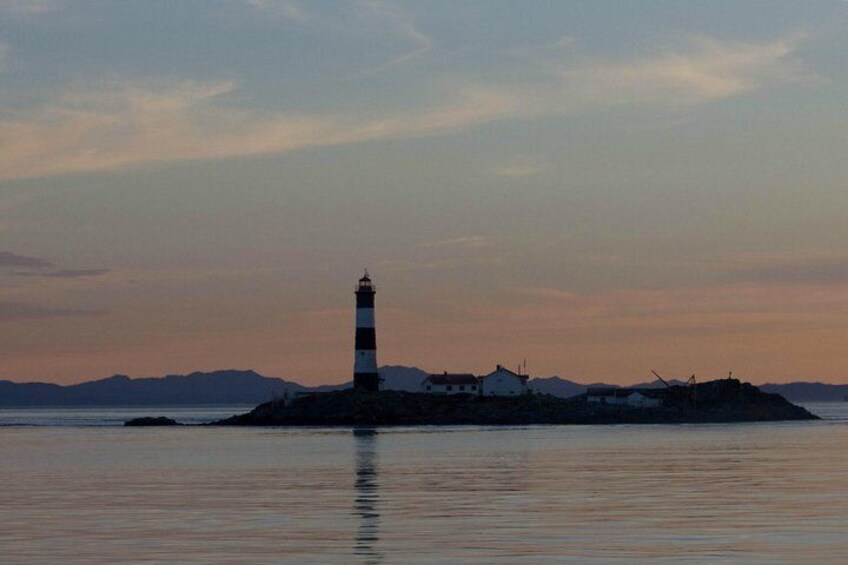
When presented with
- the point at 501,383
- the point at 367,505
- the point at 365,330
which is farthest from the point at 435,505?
the point at 501,383

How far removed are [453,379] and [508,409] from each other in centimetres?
1230

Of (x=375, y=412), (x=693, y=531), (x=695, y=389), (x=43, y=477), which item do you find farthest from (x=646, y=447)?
(x=695, y=389)

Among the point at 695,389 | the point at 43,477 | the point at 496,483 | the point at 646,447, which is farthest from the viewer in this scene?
the point at 695,389

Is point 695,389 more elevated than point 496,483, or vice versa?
point 695,389

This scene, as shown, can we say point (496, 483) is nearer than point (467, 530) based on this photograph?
No

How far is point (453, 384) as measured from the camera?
169 meters

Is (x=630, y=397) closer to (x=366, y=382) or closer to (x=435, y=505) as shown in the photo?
(x=366, y=382)

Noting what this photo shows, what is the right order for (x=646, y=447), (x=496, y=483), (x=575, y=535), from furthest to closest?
(x=646, y=447), (x=496, y=483), (x=575, y=535)

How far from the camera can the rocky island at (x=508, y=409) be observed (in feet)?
511

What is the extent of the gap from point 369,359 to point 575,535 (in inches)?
4283

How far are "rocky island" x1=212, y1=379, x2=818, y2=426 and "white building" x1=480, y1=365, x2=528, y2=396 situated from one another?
1658 millimetres

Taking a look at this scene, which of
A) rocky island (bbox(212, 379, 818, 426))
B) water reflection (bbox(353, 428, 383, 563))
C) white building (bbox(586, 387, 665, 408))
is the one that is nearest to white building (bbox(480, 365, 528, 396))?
rocky island (bbox(212, 379, 818, 426))

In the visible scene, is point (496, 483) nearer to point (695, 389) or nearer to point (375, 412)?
point (375, 412)

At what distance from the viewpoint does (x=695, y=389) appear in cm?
17288
